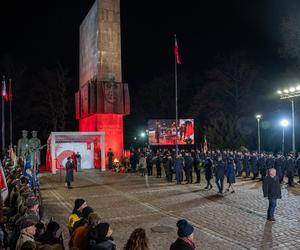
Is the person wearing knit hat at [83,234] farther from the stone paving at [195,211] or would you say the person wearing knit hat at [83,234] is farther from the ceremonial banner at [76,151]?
the ceremonial banner at [76,151]

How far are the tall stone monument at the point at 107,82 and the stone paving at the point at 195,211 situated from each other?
1392cm

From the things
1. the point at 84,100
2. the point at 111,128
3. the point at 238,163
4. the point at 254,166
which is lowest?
the point at 254,166

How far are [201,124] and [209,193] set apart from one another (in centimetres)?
3837

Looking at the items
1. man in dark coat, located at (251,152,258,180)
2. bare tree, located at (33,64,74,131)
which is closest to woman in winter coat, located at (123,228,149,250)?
man in dark coat, located at (251,152,258,180)

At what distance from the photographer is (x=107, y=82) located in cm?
3603

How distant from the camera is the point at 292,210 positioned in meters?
13.8

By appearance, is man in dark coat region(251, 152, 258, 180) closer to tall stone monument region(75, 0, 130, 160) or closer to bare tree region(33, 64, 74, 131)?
tall stone monument region(75, 0, 130, 160)

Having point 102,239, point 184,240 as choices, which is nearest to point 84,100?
point 102,239

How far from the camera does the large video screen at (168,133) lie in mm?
45688

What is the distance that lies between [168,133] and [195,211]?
31971mm

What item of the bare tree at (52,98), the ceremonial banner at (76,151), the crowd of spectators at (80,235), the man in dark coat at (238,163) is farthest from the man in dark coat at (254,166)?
the bare tree at (52,98)

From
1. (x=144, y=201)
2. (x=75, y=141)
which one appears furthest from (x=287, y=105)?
(x=144, y=201)

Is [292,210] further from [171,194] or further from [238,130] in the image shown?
[238,130]

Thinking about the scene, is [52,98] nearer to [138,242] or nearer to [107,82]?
[107,82]
